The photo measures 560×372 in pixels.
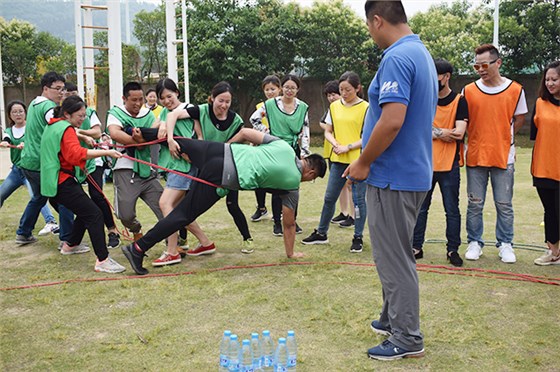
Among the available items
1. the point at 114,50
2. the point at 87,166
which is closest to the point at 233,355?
the point at 87,166

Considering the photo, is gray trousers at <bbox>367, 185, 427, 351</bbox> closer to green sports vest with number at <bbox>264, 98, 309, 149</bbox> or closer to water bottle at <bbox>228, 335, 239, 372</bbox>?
water bottle at <bbox>228, 335, 239, 372</bbox>

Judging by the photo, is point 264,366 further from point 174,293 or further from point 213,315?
point 174,293

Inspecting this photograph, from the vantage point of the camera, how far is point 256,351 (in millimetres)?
3283

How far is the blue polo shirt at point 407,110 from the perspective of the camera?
3.28 m

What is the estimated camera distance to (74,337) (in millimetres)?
3908

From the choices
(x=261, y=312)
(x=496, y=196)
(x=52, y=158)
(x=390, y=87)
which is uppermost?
(x=390, y=87)

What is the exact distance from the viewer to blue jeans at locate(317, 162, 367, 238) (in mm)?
6043

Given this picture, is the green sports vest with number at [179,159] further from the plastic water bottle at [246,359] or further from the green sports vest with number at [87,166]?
the plastic water bottle at [246,359]

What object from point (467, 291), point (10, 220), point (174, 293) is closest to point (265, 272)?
point (174, 293)

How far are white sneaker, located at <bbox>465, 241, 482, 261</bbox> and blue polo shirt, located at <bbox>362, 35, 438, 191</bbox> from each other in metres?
2.46

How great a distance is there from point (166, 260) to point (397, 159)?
118 inches

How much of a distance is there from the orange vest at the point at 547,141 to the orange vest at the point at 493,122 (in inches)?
10.3

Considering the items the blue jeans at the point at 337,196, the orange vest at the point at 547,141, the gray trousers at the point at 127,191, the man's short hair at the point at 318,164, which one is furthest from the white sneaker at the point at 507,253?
the gray trousers at the point at 127,191

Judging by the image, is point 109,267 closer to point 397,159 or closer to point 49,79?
point 49,79
